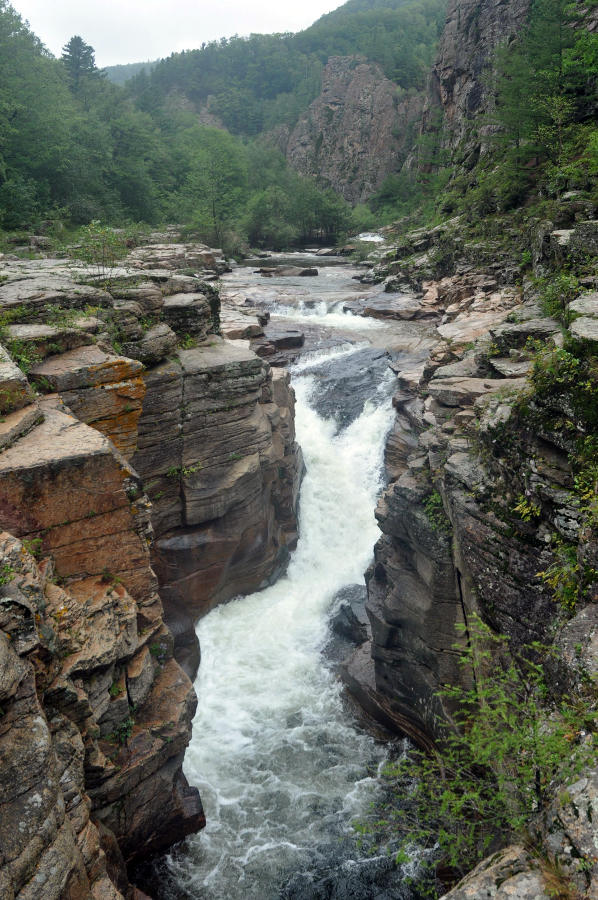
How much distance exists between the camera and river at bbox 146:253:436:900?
857 cm

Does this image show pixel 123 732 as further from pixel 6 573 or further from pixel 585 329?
pixel 585 329

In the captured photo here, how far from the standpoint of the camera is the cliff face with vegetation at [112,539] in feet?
16.3

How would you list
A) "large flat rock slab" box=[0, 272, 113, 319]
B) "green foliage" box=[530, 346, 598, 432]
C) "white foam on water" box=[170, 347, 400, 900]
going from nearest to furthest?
"green foliage" box=[530, 346, 598, 432] < "white foam on water" box=[170, 347, 400, 900] < "large flat rock slab" box=[0, 272, 113, 319]

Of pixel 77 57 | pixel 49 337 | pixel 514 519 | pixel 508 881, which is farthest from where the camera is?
pixel 77 57

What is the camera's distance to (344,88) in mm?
86938

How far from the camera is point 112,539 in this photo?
25.1 feet

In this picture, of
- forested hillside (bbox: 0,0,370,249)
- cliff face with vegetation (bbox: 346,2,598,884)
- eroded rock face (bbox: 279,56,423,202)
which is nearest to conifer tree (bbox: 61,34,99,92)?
forested hillside (bbox: 0,0,370,249)

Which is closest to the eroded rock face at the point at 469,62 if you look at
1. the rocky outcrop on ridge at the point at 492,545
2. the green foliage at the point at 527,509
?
the rocky outcrop on ridge at the point at 492,545

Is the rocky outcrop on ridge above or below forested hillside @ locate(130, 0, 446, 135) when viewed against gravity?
below

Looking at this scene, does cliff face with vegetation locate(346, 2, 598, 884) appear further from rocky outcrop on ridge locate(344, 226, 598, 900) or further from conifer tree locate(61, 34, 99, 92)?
conifer tree locate(61, 34, 99, 92)

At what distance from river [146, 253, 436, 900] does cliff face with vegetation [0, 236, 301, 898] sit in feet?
2.36

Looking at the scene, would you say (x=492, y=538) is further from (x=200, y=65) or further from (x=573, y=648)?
(x=200, y=65)

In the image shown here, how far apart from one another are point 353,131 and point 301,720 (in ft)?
288

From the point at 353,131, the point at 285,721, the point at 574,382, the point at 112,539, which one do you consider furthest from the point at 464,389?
the point at 353,131
